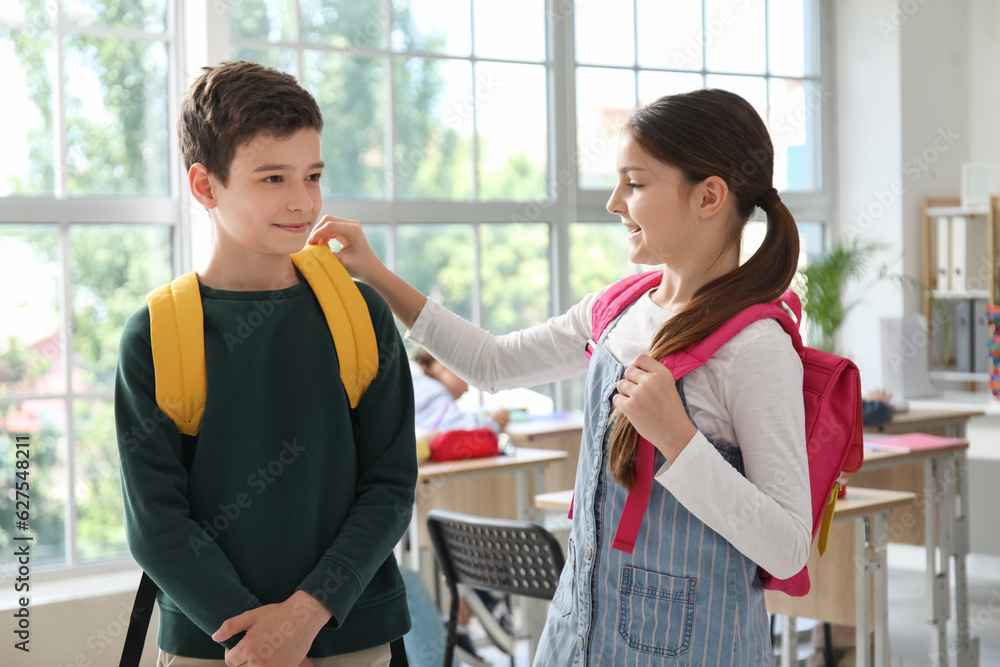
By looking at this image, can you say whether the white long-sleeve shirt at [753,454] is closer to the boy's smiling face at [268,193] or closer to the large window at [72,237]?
the boy's smiling face at [268,193]

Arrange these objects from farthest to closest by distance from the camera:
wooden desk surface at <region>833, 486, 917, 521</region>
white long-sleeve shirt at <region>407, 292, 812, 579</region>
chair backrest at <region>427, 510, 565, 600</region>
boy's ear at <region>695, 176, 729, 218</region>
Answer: wooden desk surface at <region>833, 486, 917, 521</region> < chair backrest at <region>427, 510, 565, 600</region> < boy's ear at <region>695, 176, 729, 218</region> < white long-sleeve shirt at <region>407, 292, 812, 579</region>

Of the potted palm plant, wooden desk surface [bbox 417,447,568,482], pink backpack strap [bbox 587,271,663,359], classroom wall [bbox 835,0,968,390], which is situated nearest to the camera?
pink backpack strap [bbox 587,271,663,359]

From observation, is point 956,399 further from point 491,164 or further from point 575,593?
point 575,593

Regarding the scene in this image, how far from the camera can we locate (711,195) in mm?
1118

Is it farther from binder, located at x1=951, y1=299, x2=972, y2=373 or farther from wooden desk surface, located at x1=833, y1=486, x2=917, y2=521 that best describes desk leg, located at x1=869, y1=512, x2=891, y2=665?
binder, located at x1=951, y1=299, x2=972, y2=373

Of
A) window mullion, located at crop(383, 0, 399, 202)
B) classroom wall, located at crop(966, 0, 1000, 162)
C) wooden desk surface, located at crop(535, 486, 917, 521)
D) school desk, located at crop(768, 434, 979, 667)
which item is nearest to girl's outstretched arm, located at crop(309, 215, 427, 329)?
wooden desk surface, located at crop(535, 486, 917, 521)

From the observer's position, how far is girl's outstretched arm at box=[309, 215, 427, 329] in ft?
4.33

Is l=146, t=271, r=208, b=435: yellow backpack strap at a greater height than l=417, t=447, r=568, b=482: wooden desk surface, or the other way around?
l=146, t=271, r=208, b=435: yellow backpack strap

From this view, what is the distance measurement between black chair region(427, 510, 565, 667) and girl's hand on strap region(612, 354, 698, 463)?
1204mm

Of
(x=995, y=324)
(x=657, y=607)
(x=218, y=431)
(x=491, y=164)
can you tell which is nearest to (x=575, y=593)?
(x=657, y=607)

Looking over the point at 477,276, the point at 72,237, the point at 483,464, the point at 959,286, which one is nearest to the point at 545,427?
the point at 477,276

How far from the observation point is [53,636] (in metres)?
3.28

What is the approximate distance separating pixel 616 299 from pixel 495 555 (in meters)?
1.24

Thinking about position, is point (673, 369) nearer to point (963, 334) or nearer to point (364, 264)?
point (364, 264)
